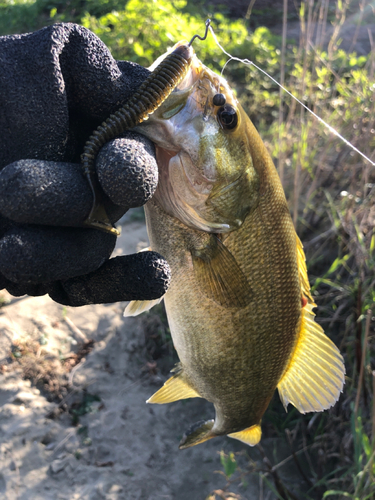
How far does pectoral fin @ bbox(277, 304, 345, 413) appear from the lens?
5.92ft

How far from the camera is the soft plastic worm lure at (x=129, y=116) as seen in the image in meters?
1.15

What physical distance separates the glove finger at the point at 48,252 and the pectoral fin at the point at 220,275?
16.5 inches

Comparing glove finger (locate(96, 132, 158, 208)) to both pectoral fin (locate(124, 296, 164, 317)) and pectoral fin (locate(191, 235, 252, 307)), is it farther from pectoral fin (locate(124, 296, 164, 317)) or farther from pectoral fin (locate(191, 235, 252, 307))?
pectoral fin (locate(124, 296, 164, 317))

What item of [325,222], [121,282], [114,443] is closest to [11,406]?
[114,443]

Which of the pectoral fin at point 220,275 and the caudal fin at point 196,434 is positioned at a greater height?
the pectoral fin at point 220,275

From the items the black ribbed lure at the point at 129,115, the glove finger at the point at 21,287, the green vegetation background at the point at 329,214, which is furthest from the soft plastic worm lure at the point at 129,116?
the green vegetation background at the point at 329,214

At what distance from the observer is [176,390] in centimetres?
201

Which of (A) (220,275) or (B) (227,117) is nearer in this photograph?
(B) (227,117)

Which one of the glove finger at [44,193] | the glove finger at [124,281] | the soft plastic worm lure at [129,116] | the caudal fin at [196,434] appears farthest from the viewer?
the caudal fin at [196,434]

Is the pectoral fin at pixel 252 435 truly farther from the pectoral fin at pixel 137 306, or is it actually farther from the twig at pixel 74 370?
the twig at pixel 74 370

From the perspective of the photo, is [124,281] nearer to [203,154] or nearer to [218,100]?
[203,154]

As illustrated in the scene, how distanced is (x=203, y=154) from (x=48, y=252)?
2.02ft

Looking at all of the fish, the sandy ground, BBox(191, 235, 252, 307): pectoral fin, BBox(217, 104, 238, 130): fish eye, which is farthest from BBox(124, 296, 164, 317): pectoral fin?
the sandy ground

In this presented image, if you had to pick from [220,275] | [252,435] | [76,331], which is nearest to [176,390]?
[252,435]
